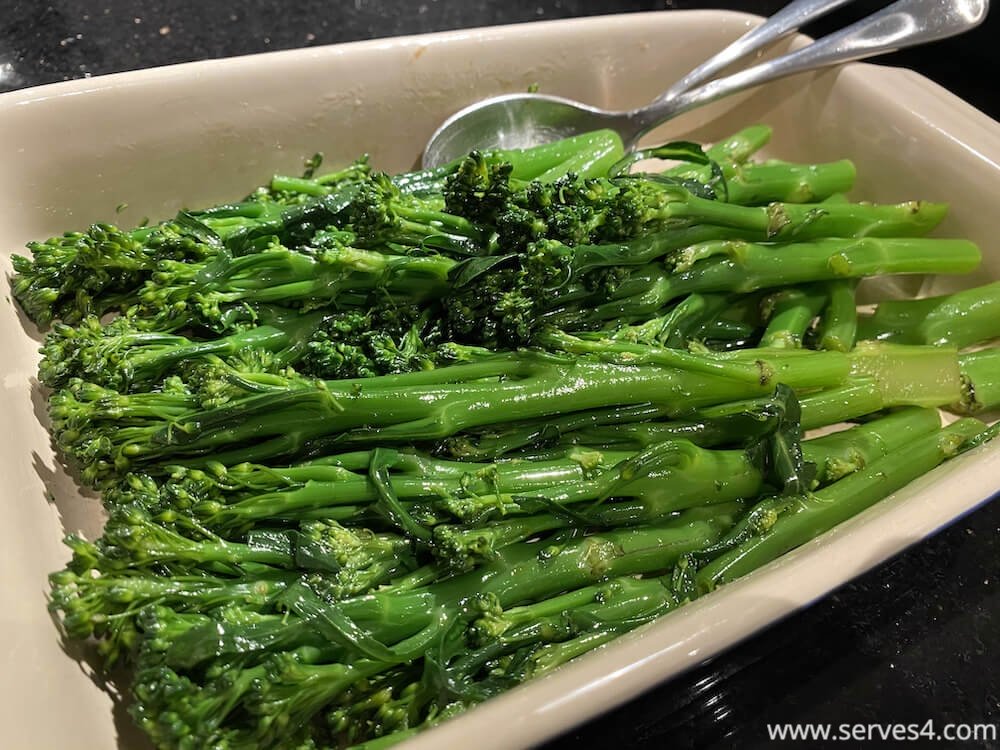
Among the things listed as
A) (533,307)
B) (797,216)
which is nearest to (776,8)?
(797,216)

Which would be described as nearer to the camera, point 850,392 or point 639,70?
point 850,392

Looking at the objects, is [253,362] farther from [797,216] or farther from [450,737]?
[797,216]

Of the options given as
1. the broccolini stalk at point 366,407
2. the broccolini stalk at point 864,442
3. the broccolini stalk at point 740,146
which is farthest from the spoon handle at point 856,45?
the broccolini stalk at point 864,442

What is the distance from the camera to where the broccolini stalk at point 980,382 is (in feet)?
6.73

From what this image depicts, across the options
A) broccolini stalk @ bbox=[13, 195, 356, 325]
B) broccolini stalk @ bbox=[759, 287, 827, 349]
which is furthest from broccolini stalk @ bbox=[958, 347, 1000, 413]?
broccolini stalk @ bbox=[13, 195, 356, 325]

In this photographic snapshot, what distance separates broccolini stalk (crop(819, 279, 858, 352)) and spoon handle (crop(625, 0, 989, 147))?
838mm

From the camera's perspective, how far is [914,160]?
2357 millimetres

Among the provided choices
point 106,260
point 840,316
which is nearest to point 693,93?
point 840,316

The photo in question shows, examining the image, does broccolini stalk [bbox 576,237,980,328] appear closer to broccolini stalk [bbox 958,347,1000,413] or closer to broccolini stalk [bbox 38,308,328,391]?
broccolini stalk [bbox 958,347,1000,413]

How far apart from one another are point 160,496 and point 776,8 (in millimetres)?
3647

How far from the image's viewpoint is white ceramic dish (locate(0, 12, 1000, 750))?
125 cm

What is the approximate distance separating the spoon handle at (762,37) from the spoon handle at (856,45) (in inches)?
2.1

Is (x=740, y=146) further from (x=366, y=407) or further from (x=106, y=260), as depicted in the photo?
(x=106, y=260)

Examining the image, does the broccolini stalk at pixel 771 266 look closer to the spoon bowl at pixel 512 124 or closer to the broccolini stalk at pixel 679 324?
the broccolini stalk at pixel 679 324
